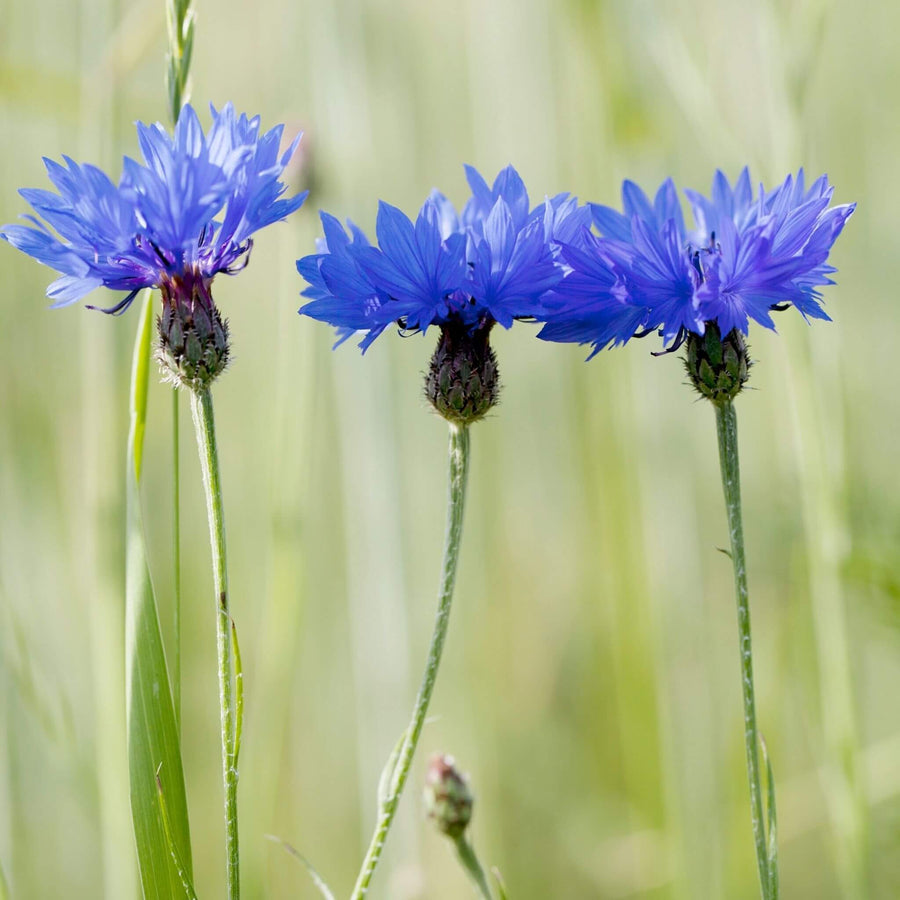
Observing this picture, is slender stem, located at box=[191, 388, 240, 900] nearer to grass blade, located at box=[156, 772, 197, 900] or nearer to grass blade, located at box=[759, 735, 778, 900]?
grass blade, located at box=[156, 772, 197, 900]

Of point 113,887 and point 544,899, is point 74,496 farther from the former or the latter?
point 544,899

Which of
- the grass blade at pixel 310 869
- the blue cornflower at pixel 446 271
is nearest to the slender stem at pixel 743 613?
the blue cornflower at pixel 446 271

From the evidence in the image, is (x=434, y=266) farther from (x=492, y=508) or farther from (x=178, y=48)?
(x=492, y=508)

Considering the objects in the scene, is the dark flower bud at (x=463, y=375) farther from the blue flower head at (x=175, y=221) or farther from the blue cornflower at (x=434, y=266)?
the blue flower head at (x=175, y=221)

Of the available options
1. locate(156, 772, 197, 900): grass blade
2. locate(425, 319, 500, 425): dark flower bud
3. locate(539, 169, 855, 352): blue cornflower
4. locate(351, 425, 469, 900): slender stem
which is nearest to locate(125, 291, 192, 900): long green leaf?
locate(156, 772, 197, 900): grass blade

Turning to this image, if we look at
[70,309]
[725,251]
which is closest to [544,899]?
[70,309]

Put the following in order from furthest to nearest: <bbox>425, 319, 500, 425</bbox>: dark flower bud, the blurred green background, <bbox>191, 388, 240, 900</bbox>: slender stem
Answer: the blurred green background
<bbox>425, 319, 500, 425</bbox>: dark flower bud
<bbox>191, 388, 240, 900</bbox>: slender stem

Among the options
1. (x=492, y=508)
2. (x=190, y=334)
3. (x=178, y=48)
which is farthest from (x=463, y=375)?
(x=492, y=508)
